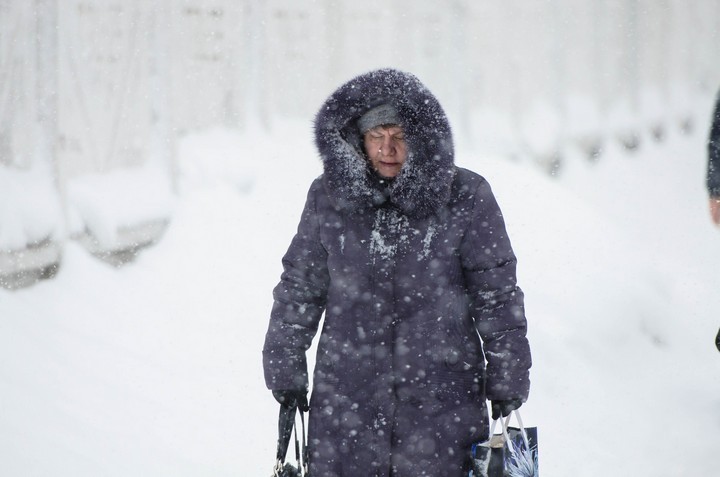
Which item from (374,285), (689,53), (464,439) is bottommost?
(464,439)

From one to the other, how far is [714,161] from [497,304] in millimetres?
2063

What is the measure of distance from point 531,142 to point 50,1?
5.45m

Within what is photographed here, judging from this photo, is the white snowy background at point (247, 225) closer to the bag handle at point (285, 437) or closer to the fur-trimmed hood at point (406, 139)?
the bag handle at point (285, 437)

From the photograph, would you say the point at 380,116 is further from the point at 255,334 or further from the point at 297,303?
the point at 255,334

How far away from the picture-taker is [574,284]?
20.7ft

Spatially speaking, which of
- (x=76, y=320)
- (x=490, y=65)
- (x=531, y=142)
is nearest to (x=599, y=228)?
(x=531, y=142)

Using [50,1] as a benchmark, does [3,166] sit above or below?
below

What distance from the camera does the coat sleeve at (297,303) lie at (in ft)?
7.41

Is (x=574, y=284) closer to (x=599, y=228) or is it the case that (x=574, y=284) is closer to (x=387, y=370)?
(x=599, y=228)

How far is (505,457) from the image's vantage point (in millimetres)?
2066

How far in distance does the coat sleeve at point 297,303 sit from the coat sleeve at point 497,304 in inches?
16.2

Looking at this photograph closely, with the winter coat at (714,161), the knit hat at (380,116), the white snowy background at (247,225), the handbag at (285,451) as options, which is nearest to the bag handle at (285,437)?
the handbag at (285,451)


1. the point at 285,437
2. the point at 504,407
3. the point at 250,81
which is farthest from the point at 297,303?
the point at 250,81

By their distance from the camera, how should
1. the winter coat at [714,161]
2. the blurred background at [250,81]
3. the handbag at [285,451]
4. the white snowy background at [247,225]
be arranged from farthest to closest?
the blurred background at [250,81], the white snowy background at [247,225], the winter coat at [714,161], the handbag at [285,451]
